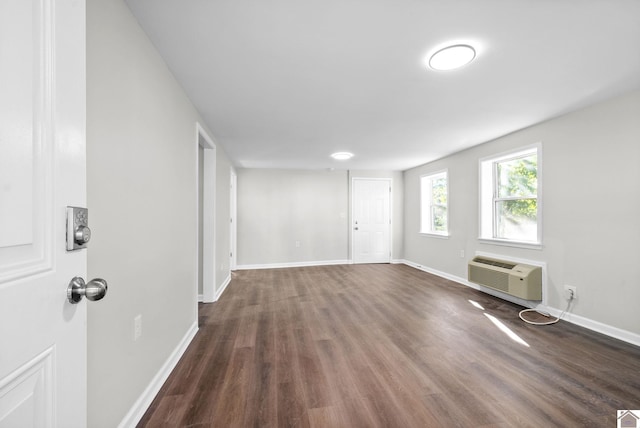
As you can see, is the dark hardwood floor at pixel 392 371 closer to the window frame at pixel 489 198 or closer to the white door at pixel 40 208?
the window frame at pixel 489 198

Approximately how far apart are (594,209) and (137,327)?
4048 mm

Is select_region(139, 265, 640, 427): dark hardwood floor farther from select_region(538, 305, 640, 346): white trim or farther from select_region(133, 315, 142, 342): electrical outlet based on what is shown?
select_region(133, 315, 142, 342): electrical outlet

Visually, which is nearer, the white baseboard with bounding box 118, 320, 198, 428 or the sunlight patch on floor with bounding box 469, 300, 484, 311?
the white baseboard with bounding box 118, 320, 198, 428

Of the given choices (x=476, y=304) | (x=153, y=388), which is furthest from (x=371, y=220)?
(x=153, y=388)

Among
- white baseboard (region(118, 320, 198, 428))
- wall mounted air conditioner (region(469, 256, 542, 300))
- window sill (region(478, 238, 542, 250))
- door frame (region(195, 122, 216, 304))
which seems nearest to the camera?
white baseboard (region(118, 320, 198, 428))

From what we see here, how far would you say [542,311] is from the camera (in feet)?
10.3

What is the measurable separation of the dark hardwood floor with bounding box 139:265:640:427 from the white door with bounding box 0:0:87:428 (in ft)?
3.85

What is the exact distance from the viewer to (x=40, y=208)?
0.58 metres

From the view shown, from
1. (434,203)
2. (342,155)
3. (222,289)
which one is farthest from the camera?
(434,203)

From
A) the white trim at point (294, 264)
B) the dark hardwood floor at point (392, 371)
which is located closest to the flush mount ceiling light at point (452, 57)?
the dark hardwood floor at point (392, 371)

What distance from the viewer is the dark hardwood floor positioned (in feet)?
5.00

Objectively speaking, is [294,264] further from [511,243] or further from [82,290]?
[82,290]

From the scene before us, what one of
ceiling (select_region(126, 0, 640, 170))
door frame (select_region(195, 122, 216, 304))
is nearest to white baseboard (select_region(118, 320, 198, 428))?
door frame (select_region(195, 122, 216, 304))

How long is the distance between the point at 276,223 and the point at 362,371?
4.29 m
